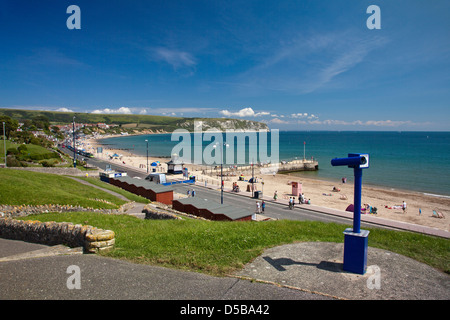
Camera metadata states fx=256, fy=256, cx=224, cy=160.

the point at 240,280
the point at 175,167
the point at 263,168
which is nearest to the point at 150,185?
the point at 175,167

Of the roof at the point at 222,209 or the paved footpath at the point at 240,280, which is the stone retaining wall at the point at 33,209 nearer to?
the roof at the point at 222,209

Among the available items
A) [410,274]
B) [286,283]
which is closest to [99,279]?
[286,283]

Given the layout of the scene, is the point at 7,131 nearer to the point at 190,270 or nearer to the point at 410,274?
the point at 190,270

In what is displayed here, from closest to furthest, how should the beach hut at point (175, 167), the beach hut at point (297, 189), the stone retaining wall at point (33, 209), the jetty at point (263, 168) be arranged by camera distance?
the stone retaining wall at point (33, 209) < the beach hut at point (297, 189) < the beach hut at point (175, 167) < the jetty at point (263, 168)

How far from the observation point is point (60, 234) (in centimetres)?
980

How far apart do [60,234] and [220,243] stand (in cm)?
620

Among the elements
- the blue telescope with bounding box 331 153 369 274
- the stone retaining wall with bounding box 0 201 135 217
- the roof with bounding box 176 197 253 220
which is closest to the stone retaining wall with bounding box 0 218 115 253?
the stone retaining wall with bounding box 0 201 135 217

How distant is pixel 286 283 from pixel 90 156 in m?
74.3

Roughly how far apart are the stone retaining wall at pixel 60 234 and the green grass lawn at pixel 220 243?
1.95 feet

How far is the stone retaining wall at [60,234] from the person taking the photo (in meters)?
8.27

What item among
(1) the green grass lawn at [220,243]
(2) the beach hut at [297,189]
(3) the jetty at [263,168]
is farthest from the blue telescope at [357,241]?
(3) the jetty at [263,168]

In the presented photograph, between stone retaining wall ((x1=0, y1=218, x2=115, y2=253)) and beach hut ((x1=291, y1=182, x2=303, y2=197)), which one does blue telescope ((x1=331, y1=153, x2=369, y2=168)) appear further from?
beach hut ((x1=291, y1=182, x2=303, y2=197))
